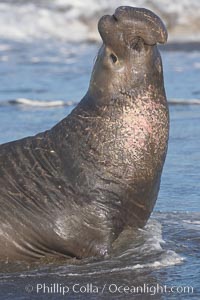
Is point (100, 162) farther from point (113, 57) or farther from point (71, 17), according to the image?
point (71, 17)

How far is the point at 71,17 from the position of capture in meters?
28.7

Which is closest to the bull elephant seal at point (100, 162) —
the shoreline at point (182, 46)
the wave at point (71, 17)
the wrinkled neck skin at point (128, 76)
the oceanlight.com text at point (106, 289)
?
the wrinkled neck skin at point (128, 76)

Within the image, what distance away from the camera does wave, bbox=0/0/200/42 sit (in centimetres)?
2666

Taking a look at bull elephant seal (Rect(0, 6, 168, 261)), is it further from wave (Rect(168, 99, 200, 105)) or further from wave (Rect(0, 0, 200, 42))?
wave (Rect(0, 0, 200, 42))

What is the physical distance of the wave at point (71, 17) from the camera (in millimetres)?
26656

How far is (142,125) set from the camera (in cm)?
715

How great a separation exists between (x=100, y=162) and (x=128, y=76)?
61 centimetres

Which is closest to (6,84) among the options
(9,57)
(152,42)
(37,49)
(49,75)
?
(49,75)

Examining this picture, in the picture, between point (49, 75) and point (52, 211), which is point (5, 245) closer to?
point (52, 211)

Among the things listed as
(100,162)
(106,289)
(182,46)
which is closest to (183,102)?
(100,162)

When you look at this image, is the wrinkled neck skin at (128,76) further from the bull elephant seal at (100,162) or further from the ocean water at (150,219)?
the ocean water at (150,219)

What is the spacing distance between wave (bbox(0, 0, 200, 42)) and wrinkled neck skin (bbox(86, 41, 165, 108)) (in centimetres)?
1818

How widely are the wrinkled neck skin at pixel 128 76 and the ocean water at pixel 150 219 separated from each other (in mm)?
917

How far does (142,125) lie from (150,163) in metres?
0.25
